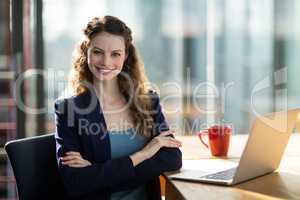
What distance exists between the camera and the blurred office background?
98.7 inches

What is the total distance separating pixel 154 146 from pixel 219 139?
33 centimetres

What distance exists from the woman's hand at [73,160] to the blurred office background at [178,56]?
118 centimetres

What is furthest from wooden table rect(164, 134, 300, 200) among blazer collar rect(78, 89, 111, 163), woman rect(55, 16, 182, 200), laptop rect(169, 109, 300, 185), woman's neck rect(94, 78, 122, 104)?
woman's neck rect(94, 78, 122, 104)

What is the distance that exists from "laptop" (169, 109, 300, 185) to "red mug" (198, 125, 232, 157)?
0.22 meters

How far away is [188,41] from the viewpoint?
2.79 metres

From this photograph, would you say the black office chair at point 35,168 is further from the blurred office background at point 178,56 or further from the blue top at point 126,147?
the blurred office background at point 178,56

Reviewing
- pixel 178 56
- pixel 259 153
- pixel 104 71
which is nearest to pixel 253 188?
pixel 259 153

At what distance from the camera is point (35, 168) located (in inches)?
60.5

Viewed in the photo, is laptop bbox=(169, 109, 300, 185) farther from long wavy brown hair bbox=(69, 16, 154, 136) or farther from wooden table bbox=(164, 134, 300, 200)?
long wavy brown hair bbox=(69, 16, 154, 136)

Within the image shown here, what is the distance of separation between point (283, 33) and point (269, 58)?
213mm

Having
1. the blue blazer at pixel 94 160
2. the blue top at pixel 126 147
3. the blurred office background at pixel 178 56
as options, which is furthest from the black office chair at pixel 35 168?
the blurred office background at pixel 178 56

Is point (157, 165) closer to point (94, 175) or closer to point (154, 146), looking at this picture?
point (154, 146)

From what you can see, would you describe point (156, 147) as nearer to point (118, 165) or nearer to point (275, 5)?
point (118, 165)

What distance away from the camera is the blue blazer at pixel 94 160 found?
55.0 inches
